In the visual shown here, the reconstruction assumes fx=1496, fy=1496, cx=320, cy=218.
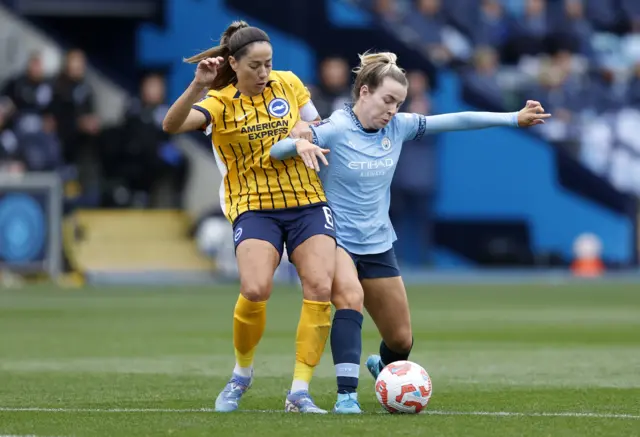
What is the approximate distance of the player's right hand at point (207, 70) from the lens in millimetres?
7215

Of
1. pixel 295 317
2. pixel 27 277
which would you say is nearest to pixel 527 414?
pixel 295 317

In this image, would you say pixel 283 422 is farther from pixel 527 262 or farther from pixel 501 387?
pixel 527 262

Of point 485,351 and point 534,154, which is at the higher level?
point 534,154

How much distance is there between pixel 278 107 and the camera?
25.3 ft

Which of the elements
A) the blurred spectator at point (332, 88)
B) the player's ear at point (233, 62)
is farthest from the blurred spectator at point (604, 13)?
the player's ear at point (233, 62)

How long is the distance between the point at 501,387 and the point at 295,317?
711cm

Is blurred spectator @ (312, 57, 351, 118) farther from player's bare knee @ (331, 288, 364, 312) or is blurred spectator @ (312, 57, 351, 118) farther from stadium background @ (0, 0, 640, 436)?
player's bare knee @ (331, 288, 364, 312)

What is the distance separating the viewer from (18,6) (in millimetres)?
24734

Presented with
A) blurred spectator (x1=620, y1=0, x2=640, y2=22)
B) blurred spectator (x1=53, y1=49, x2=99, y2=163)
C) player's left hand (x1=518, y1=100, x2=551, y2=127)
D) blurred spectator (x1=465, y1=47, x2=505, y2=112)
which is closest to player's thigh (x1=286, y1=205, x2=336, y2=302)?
player's left hand (x1=518, y1=100, x2=551, y2=127)

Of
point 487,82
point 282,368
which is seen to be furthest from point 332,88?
point 282,368

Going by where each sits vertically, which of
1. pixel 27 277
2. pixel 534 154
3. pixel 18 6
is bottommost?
pixel 27 277

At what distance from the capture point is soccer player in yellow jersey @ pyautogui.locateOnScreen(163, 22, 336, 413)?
7.34 metres

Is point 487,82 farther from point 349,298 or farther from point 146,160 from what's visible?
point 349,298

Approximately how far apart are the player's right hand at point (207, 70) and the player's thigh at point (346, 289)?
1.14 metres
